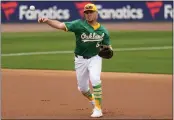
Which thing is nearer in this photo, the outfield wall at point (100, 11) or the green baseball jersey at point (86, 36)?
the green baseball jersey at point (86, 36)

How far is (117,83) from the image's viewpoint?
12047mm

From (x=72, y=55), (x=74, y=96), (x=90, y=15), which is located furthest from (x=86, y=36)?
(x=72, y=55)

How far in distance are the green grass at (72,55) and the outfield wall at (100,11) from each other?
310 centimetres

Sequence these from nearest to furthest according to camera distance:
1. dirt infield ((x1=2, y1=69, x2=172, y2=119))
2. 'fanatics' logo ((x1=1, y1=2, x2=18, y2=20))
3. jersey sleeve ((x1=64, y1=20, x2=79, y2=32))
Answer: jersey sleeve ((x1=64, y1=20, x2=79, y2=32)), dirt infield ((x1=2, y1=69, x2=172, y2=119)), 'fanatics' logo ((x1=1, y1=2, x2=18, y2=20))

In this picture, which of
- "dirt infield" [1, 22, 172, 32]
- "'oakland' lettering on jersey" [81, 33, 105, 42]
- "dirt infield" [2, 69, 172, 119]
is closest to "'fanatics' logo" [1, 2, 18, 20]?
"dirt infield" [1, 22, 172, 32]

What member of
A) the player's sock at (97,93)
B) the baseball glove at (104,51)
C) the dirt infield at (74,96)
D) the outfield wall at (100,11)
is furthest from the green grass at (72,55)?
the player's sock at (97,93)

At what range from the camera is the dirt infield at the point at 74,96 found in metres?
8.77

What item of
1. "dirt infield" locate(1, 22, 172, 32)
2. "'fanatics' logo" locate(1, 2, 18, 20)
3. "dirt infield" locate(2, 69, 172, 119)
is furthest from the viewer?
"'fanatics' logo" locate(1, 2, 18, 20)

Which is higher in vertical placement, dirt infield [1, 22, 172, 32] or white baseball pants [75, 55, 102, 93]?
white baseball pants [75, 55, 102, 93]

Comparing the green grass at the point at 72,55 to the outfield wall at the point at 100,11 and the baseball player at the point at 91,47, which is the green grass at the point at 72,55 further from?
the baseball player at the point at 91,47

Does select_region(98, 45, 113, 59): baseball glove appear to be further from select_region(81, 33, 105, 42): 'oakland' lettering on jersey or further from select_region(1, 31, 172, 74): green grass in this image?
select_region(1, 31, 172, 74): green grass

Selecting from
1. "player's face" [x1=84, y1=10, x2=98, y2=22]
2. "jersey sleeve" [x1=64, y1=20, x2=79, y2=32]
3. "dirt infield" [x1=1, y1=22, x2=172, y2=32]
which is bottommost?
"dirt infield" [x1=1, y1=22, x2=172, y2=32]

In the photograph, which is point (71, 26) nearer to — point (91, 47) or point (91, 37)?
point (91, 37)

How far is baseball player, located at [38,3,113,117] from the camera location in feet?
Result: 27.5
